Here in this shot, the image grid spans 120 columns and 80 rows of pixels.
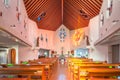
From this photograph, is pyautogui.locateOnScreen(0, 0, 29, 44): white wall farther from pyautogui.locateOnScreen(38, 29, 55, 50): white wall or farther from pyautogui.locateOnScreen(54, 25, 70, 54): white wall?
pyautogui.locateOnScreen(54, 25, 70, 54): white wall

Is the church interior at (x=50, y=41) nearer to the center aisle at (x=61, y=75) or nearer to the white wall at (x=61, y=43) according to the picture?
the center aisle at (x=61, y=75)

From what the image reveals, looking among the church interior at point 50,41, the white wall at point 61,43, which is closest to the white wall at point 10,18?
the church interior at point 50,41

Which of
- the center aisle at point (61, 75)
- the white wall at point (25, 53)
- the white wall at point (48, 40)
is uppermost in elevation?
the white wall at point (48, 40)

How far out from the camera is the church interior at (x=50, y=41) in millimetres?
7452

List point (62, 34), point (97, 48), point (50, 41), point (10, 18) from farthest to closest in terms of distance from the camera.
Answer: point (62, 34)
point (50, 41)
point (97, 48)
point (10, 18)

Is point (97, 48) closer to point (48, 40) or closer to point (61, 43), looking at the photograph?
point (48, 40)

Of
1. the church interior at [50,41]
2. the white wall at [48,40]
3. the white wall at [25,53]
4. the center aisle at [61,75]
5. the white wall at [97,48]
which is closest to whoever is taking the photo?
the church interior at [50,41]

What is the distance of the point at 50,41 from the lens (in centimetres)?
2870

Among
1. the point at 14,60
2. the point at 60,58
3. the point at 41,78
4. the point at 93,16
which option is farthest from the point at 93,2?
the point at 60,58

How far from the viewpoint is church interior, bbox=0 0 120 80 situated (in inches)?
293

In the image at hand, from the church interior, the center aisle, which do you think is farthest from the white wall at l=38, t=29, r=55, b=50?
the center aisle

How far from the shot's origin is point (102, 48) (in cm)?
1633

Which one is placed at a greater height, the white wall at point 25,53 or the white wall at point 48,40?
the white wall at point 48,40

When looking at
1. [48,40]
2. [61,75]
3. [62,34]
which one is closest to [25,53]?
[61,75]
